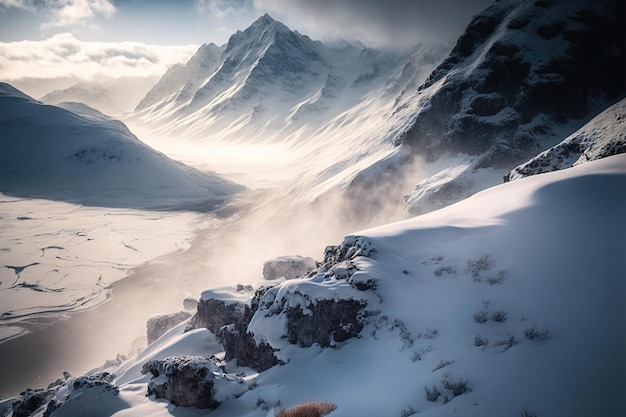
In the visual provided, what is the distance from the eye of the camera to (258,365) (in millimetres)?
8695

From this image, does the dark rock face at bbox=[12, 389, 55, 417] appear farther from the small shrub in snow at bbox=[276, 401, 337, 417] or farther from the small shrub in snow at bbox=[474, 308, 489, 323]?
the small shrub in snow at bbox=[474, 308, 489, 323]

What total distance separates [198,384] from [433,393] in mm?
5444

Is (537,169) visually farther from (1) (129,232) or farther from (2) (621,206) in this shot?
(1) (129,232)

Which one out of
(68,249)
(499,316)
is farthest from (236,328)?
(68,249)

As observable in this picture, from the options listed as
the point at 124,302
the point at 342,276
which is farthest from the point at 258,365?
the point at 124,302

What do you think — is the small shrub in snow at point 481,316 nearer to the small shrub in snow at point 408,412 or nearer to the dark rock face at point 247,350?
the small shrub in snow at point 408,412

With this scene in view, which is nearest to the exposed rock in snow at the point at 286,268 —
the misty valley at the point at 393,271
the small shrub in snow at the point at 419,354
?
the misty valley at the point at 393,271

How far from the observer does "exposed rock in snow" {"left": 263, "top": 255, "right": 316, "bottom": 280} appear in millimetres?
21641

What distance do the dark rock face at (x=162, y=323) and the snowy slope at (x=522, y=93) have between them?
62.9ft

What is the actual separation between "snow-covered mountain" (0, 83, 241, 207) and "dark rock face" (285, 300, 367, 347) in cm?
7579

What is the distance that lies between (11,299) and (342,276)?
40.4 metres

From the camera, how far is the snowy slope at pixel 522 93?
85.3 feet

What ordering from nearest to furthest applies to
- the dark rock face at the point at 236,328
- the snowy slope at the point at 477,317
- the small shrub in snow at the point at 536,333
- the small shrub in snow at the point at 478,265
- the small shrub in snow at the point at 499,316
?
the snowy slope at the point at 477,317, the small shrub in snow at the point at 536,333, the small shrub in snow at the point at 499,316, the small shrub in snow at the point at 478,265, the dark rock face at the point at 236,328

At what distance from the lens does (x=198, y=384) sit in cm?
740
